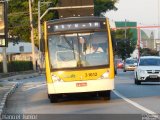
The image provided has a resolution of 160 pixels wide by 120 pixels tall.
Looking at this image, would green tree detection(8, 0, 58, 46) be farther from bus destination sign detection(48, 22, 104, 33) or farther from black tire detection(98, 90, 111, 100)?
bus destination sign detection(48, 22, 104, 33)

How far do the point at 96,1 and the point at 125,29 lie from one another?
131 ft

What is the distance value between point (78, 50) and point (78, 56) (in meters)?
0.22

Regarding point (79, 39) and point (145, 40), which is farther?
point (145, 40)

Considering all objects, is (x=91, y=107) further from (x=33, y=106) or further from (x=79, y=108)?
(x=33, y=106)

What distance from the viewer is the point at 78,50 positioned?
885 inches

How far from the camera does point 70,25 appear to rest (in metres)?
22.8

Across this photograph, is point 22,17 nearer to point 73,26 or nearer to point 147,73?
point 147,73

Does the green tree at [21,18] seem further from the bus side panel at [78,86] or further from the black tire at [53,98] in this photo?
the bus side panel at [78,86]

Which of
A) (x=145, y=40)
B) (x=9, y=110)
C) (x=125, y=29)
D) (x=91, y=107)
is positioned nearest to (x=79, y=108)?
(x=91, y=107)

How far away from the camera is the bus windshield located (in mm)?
22312

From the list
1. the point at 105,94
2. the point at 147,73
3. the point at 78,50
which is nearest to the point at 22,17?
the point at 147,73

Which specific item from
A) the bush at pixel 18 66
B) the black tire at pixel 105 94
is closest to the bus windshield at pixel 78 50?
the black tire at pixel 105 94

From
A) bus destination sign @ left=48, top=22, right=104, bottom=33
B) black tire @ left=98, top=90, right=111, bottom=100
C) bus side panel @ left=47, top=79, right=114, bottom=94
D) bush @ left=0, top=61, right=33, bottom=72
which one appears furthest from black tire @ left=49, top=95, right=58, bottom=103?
bush @ left=0, top=61, right=33, bottom=72

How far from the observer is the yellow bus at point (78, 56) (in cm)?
2214
